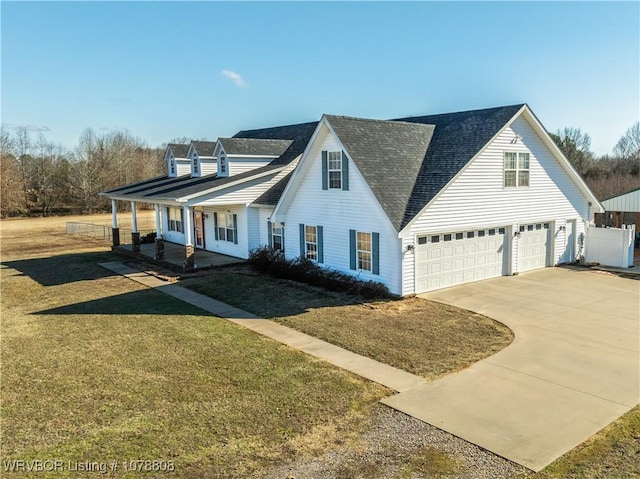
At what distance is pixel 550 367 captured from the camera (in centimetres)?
1020

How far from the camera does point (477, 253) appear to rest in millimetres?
18641

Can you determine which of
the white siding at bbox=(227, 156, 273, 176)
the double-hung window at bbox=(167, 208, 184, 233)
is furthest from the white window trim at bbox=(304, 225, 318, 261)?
the double-hung window at bbox=(167, 208, 184, 233)

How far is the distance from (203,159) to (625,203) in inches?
902

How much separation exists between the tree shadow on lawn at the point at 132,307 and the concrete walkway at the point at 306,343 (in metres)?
0.45

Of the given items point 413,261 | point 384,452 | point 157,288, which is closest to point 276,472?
point 384,452

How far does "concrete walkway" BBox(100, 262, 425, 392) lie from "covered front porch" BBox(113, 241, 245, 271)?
3303 millimetres

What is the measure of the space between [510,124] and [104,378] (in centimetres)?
1659

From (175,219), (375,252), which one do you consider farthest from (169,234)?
(375,252)

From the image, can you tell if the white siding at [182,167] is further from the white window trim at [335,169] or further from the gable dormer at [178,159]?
the white window trim at [335,169]

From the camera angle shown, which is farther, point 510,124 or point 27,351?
point 510,124

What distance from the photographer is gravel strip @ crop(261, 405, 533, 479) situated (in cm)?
652

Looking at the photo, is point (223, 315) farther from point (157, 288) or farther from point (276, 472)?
point (276, 472)

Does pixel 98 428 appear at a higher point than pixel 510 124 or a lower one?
lower

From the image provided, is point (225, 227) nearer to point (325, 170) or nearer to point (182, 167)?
point (182, 167)
